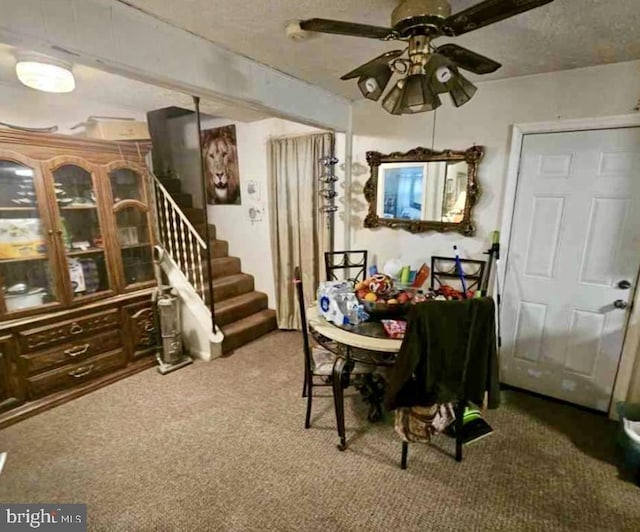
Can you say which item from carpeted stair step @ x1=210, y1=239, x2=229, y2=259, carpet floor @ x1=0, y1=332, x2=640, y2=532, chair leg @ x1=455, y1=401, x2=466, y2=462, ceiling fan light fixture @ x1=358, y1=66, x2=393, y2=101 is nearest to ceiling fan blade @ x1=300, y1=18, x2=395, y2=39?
ceiling fan light fixture @ x1=358, y1=66, x2=393, y2=101

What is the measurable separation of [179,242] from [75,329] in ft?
3.95

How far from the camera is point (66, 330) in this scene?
252 cm

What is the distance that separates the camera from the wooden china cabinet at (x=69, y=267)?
2314mm

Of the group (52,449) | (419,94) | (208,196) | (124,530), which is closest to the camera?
(419,94)

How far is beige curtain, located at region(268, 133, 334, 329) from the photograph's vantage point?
335 cm

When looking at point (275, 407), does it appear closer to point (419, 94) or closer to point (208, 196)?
point (419, 94)

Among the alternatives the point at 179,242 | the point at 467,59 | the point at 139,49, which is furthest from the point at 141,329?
the point at 467,59

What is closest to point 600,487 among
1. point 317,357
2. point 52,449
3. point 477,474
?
point 477,474

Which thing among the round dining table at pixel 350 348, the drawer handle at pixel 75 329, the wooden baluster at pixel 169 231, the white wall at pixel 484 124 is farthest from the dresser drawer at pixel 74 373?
the white wall at pixel 484 124

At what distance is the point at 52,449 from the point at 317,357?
67.5 inches

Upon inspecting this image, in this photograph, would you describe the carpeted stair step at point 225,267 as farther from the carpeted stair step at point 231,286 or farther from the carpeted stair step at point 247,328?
the carpeted stair step at point 247,328

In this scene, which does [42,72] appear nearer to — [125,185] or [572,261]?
[125,185]

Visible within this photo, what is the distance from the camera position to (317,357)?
233 centimetres

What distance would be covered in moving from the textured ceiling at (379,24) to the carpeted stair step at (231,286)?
2303mm
